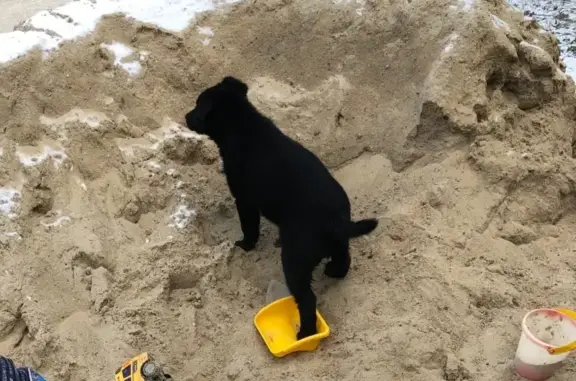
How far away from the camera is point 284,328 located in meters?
3.32

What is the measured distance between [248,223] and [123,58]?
1.50m

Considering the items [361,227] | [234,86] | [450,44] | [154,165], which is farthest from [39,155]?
[450,44]

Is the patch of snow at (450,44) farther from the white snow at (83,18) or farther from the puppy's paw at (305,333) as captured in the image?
the puppy's paw at (305,333)

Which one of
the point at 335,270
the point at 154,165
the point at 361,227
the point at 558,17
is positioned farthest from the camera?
the point at 558,17

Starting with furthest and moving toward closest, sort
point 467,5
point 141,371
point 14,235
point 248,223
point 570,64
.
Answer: point 570,64 < point 467,5 < point 248,223 < point 14,235 < point 141,371

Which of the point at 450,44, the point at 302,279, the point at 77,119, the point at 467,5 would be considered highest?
the point at 467,5

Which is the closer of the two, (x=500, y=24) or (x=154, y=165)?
(x=154, y=165)

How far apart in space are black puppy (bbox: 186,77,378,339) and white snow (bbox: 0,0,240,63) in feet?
3.91

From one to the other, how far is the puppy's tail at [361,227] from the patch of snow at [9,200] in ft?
5.93

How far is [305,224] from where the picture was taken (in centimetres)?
308

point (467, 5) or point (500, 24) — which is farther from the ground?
point (467, 5)

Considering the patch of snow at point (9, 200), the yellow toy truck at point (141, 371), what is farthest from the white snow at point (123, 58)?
the yellow toy truck at point (141, 371)

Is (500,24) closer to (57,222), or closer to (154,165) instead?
(154,165)

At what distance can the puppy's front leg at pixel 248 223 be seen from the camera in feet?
11.7
